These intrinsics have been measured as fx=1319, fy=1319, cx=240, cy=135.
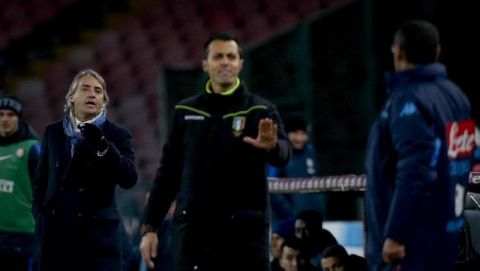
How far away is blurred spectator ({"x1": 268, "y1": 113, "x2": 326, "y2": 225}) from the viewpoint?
10.3 metres

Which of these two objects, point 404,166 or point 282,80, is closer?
point 404,166

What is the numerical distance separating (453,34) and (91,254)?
8.27m

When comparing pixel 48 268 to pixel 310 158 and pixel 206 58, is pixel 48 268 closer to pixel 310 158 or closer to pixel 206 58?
pixel 206 58

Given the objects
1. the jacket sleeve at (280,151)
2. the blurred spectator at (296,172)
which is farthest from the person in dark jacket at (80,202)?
the blurred spectator at (296,172)

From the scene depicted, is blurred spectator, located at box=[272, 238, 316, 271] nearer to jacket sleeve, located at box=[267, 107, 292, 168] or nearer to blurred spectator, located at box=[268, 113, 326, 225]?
blurred spectator, located at box=[268, 113, 326, 225]

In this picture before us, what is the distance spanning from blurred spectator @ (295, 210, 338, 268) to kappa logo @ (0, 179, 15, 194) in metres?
1.80

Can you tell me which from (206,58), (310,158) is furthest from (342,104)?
(206,58)

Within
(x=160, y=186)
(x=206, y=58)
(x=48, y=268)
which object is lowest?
(x=48, y=268)

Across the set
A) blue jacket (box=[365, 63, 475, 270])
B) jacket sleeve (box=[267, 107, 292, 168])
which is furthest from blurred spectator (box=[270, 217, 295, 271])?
blue jacket (box=[365, 63, 475, 270])

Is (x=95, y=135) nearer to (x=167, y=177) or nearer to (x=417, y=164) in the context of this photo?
(x=167, y=177)

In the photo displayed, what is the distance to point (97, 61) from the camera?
15.0 metres

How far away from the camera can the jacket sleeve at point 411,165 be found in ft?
15.5

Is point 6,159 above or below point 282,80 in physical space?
below

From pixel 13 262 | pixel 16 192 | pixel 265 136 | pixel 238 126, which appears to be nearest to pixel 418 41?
pixel 265 136
